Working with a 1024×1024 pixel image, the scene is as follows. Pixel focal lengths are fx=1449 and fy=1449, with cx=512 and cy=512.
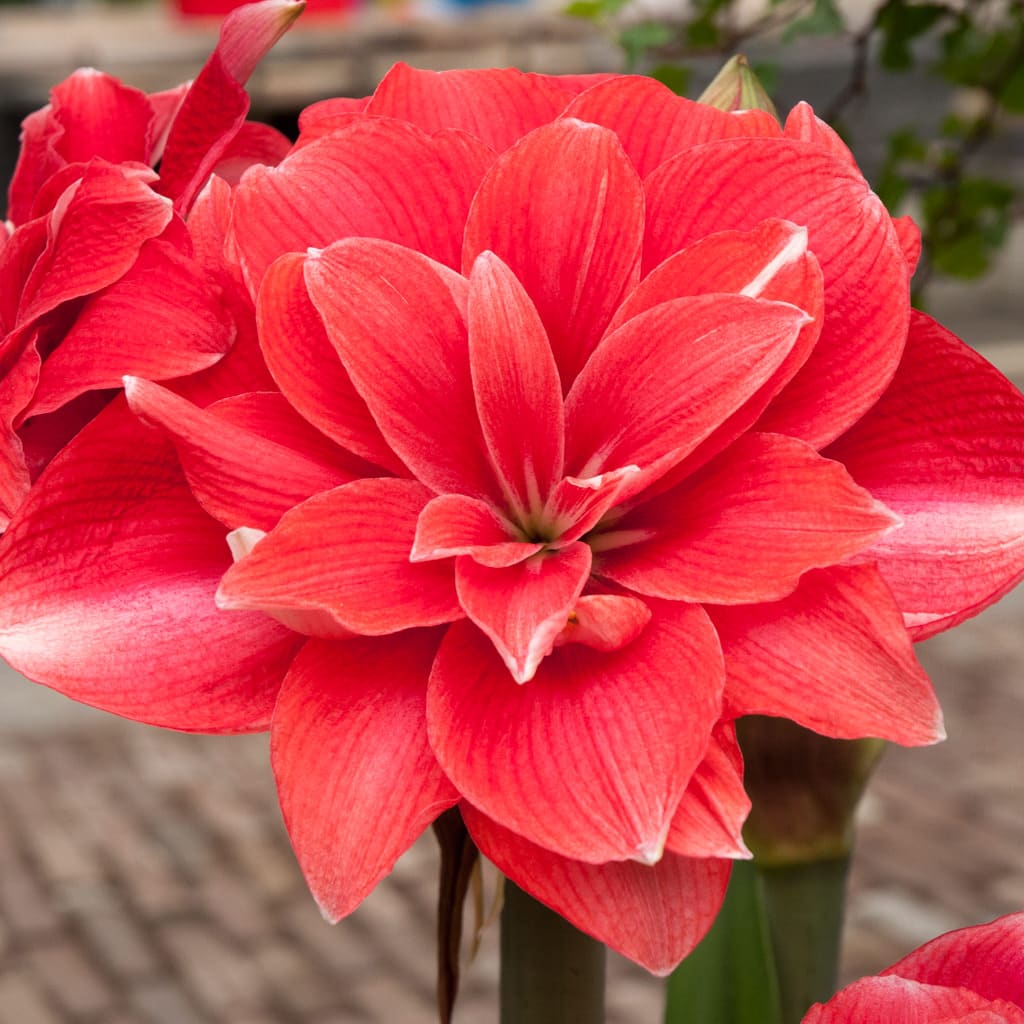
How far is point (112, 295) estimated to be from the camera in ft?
1.03

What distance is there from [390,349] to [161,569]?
2.6 inches

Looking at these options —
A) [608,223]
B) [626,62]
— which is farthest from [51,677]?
[626,62]

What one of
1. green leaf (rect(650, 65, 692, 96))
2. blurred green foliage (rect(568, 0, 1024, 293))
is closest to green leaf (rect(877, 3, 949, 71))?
blurred green foliage (rect(568, 0, 1024, 293))

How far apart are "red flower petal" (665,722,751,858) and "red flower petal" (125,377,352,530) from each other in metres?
0.10

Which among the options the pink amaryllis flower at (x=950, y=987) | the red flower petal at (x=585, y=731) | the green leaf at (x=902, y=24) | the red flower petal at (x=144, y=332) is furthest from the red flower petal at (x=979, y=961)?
the green leaf at (x=902, y=24)

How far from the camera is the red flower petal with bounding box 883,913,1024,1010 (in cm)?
32

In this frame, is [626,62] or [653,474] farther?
[626,62]

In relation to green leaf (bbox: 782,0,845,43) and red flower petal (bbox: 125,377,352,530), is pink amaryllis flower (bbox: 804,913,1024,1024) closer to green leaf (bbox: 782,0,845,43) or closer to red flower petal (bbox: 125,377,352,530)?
red flower petal (bbox: 125,377,352,530)

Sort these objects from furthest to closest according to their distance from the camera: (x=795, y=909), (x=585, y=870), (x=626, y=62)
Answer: (x=626, y=62), (x=795, y=909), (x=585, y=870)

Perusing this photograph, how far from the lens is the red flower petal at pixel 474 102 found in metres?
0.34

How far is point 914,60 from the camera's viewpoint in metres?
0.78

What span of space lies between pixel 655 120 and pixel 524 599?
0.12 meters

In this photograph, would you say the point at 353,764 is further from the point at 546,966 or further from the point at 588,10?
the point at 588,10

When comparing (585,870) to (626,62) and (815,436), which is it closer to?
(815,436)
